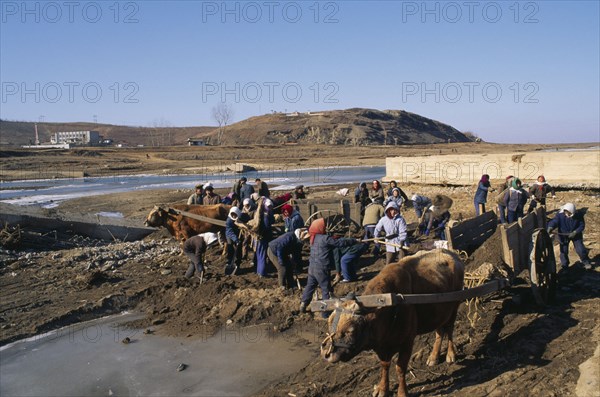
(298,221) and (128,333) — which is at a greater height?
(298,221)

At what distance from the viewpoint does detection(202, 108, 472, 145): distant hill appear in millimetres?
112688

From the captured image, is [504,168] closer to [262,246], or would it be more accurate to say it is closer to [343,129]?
[262,246]

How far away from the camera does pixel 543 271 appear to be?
28.4 ft

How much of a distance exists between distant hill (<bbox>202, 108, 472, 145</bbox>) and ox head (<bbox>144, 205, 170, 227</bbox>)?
9621cm

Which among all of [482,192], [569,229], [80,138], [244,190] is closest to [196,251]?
[244,190]

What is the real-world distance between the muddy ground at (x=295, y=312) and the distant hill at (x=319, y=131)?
96.1 meters

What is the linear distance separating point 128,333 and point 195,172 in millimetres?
41702

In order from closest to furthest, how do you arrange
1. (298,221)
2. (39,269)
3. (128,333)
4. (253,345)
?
(253,345) → (128,333) → (298,221) → (39,269)

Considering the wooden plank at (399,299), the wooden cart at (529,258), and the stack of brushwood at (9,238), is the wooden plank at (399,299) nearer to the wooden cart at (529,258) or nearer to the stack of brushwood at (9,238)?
the wooden cart at (529,258)

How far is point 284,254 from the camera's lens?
33.5ft

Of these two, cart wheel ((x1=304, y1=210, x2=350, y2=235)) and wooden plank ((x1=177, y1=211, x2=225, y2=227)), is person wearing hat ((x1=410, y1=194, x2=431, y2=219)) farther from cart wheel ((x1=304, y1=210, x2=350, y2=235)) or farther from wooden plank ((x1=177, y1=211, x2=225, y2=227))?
wooden plank ((x1=177, y1=211, x2=225, y2=227))

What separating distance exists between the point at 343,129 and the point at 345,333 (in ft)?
366

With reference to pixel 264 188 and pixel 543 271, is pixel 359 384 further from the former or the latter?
pixel 264 188

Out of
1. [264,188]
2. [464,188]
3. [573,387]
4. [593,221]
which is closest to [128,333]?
[573,387]
